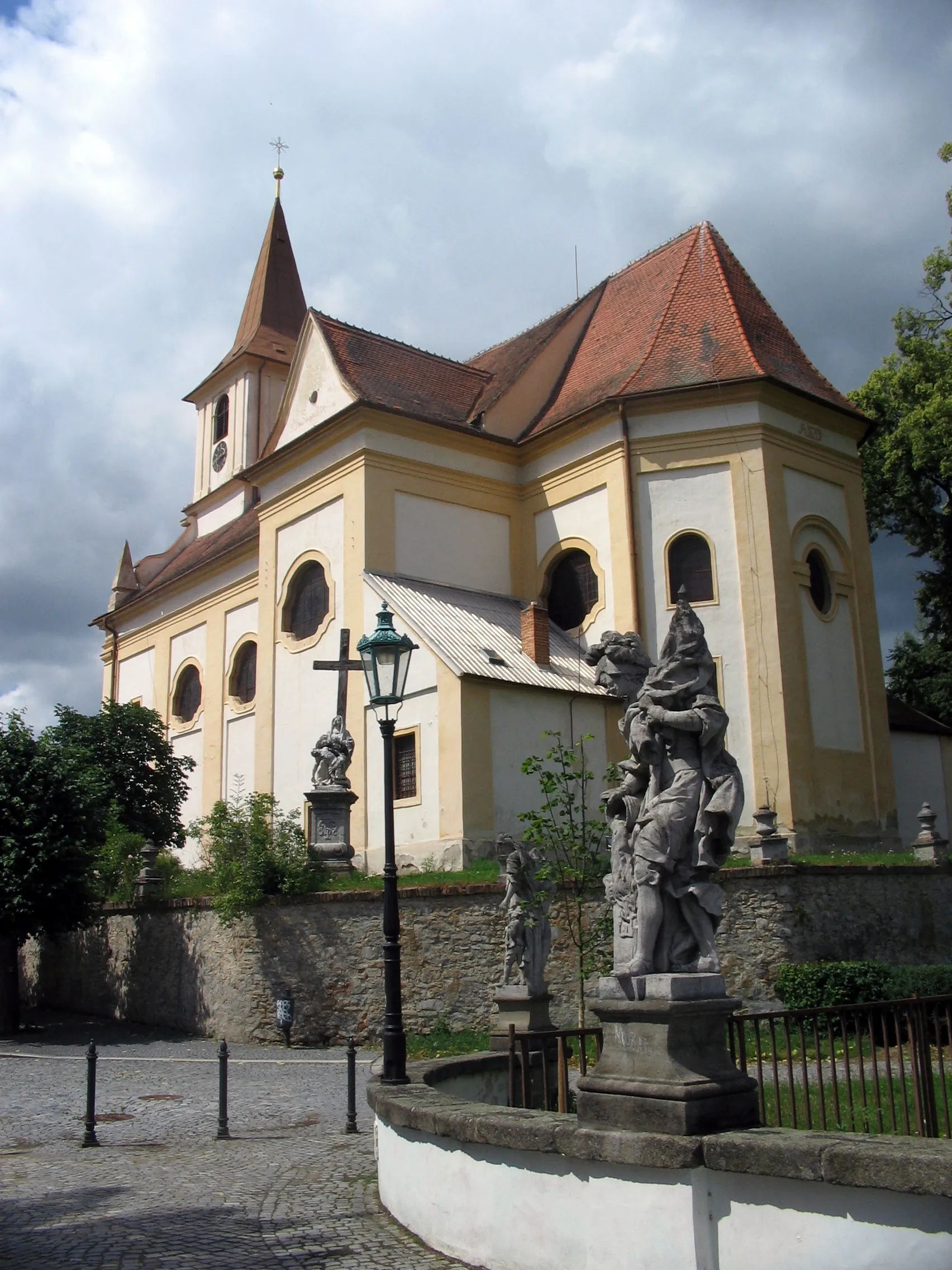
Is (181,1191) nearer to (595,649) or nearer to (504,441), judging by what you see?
(595,649)

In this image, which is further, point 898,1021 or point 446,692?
point 446,692

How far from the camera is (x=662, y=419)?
918 inches

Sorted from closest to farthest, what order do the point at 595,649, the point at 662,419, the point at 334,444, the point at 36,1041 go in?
1. the point at 595,649
2. the point at 36,1041
3. the point at 662,419
4. the point at 334,444

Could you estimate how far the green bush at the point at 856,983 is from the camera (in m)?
14.4

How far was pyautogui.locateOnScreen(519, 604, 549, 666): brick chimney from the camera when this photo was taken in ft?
73.3

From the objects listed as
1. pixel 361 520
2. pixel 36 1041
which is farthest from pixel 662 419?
pixel 36 1041

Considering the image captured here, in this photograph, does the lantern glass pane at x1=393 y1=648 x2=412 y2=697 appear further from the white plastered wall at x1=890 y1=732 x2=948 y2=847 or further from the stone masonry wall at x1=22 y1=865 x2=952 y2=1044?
the white plastered wall at x1=890 y1=732 x2=948 y2=847

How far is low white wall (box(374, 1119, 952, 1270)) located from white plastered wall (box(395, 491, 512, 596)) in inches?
727

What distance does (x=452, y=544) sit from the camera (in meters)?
25.0

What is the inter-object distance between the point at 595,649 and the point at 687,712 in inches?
66.4

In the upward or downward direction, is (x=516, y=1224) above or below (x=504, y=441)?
below

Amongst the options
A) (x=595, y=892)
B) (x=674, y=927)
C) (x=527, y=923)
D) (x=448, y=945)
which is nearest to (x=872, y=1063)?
(x=674, y=927)

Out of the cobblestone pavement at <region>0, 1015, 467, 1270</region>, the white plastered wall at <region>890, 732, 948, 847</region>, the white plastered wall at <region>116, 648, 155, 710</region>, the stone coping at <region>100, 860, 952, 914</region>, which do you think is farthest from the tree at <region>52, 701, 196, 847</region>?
the white plastered wall at <region>890, 732, 948, 847</region>

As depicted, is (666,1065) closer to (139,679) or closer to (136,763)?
(136,763)
